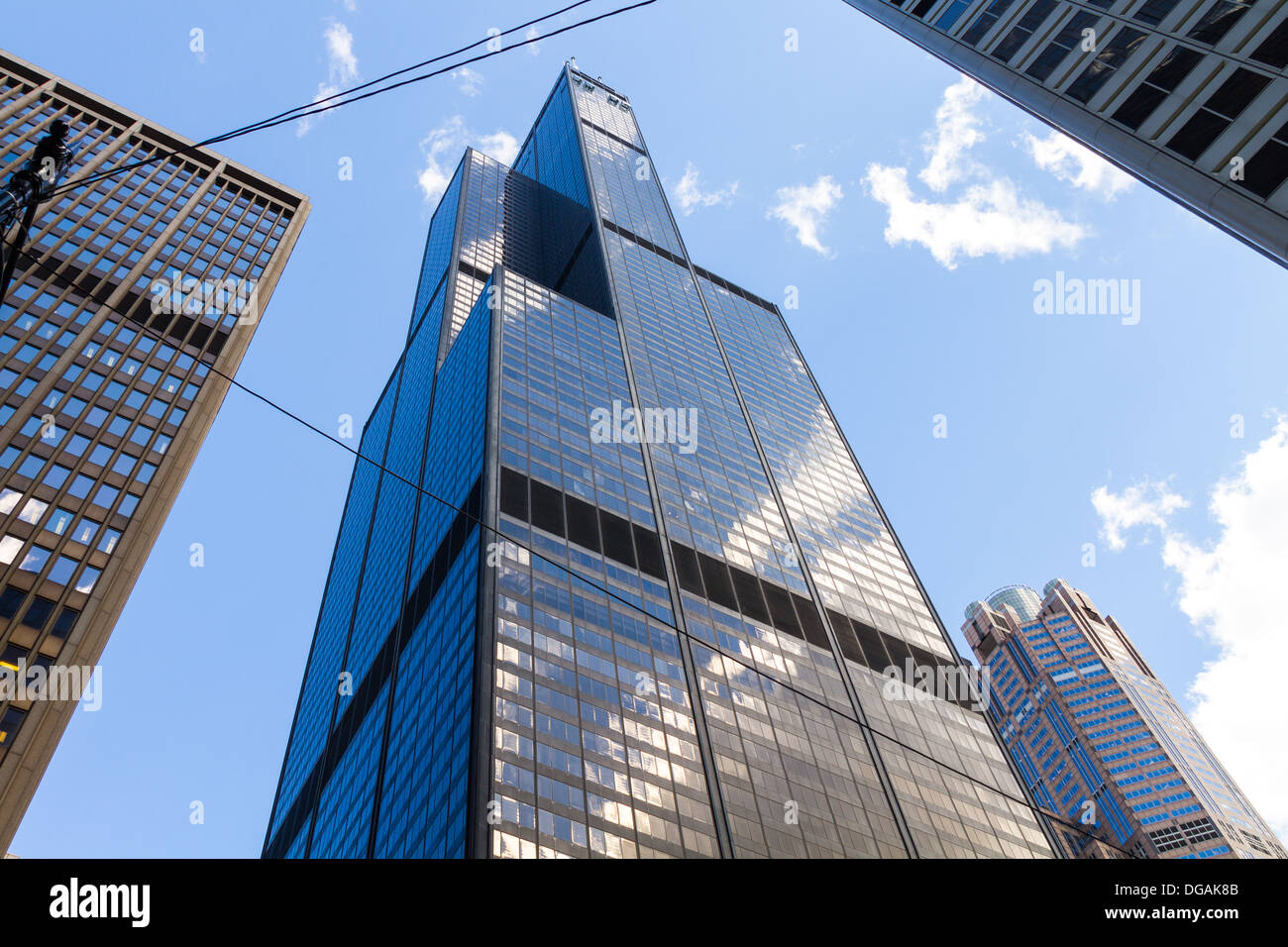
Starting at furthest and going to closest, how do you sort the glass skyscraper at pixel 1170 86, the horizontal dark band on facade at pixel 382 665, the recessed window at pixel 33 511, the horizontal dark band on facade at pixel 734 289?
the horizontal dark band on facade at pixel 734 289, the horizontal dark band on facade at pixel 382 665, the recessed window at pixel 33 511, the glass skyscraper at pixel 1170 86

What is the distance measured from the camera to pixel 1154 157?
106ft

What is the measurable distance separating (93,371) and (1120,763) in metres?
184

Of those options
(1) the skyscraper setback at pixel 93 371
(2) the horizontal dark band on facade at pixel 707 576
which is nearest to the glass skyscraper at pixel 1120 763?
(2) the horizontal dark band on facade at pixel 707 576

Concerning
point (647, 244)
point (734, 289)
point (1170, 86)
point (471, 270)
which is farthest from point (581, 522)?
point (734, 289)

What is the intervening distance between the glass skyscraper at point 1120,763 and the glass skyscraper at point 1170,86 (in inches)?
5628

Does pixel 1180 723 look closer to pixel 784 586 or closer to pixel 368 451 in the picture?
pixel 784 586

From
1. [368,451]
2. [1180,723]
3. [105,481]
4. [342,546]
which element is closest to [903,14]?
[105,481]

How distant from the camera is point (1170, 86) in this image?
103 feet

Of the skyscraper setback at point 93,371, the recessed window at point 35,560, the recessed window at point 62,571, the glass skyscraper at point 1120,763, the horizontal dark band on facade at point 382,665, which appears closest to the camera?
the skyscraper setback at point 93,371

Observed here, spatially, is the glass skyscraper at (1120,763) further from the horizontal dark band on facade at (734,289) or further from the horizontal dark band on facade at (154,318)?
the horizontal dark band on facade at (154,318)

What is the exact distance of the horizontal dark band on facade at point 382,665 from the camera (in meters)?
85.9

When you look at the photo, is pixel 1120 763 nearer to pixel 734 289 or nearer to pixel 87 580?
pixel 734 289

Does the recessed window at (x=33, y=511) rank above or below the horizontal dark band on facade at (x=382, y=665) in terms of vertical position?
below
